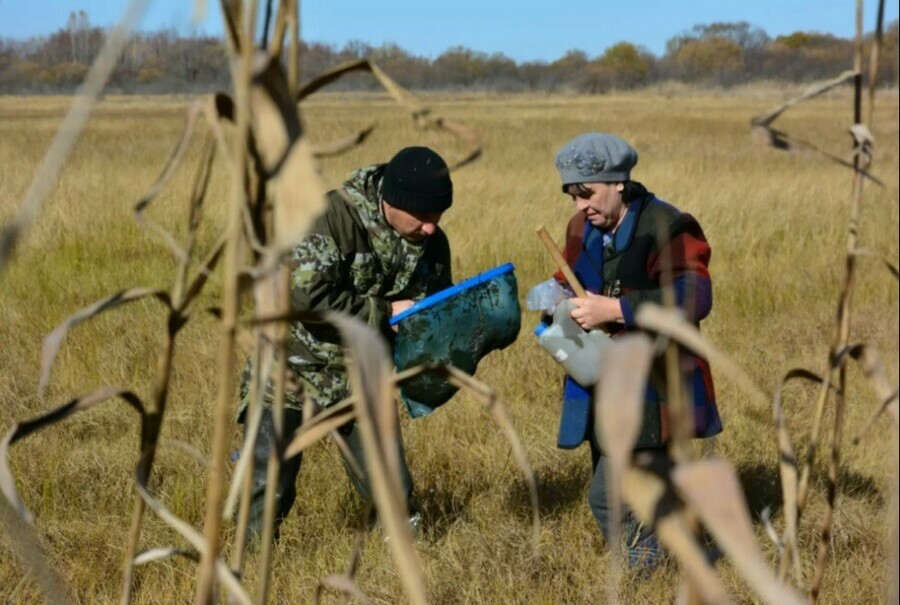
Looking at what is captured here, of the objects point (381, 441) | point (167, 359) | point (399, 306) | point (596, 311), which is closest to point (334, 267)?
point (399, 306)

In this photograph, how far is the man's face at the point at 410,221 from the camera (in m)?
3.06

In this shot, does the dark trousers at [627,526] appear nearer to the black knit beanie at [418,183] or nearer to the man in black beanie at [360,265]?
the man in black beanie at [360,265]

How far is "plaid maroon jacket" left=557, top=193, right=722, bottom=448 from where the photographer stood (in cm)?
300

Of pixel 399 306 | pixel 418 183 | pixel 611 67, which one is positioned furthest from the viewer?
pixel 611 67

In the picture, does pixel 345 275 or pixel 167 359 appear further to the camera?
pixel 345 275

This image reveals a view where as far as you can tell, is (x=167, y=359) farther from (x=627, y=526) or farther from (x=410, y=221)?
(x=627, y=526)

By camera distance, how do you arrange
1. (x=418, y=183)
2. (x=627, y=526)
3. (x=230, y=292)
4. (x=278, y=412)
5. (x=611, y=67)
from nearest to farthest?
(x=230, y=292)
(x=278, y=412)
(x=418, y=183)
(x=627, y=526)
(x=611, y=67)

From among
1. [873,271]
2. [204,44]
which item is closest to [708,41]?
[873,271]

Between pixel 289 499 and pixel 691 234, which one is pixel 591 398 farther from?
pixel 289 499

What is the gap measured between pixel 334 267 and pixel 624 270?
815 millimetres

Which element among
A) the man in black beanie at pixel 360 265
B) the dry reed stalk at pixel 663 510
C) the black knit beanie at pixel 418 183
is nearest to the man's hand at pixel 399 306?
the man in black beanie at pixel 360 265

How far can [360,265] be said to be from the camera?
3.16 m

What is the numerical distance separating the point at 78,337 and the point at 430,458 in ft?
6.42

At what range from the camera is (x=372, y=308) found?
307 cm
